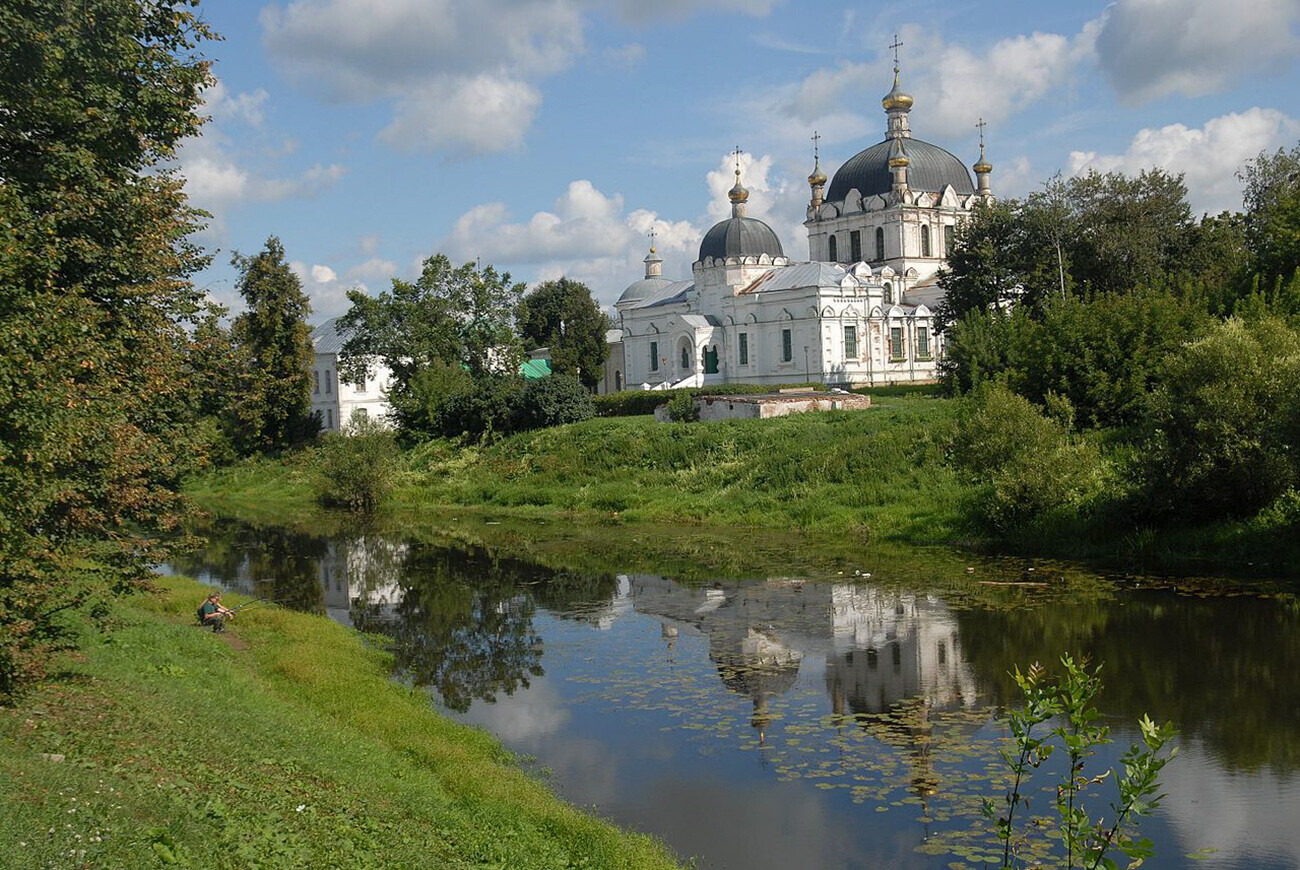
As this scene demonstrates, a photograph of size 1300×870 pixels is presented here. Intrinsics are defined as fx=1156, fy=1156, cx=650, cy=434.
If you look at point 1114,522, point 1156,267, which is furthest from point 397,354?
point 1114,522

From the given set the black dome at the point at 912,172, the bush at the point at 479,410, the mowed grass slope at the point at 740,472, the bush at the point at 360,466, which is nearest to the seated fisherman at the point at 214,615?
the mowed grass slope at the point at 740,472

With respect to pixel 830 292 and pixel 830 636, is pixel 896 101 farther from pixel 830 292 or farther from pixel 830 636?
pixel 830 636

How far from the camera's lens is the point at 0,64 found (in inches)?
451

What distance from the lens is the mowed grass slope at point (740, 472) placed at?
29344mm

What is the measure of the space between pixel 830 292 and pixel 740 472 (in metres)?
24.4

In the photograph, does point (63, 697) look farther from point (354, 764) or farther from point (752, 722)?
point (752, 722)

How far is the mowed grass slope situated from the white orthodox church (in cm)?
1542

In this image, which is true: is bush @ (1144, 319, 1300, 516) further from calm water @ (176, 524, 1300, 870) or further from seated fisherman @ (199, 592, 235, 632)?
seated fisherman @ (199, 592, 235, 632)

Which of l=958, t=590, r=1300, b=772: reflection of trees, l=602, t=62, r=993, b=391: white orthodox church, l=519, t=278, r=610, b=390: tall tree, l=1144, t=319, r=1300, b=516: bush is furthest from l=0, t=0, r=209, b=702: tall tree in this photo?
l=519, t=278, r=610, b=390: tall tree

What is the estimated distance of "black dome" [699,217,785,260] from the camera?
206 ft

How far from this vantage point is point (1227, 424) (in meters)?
21.1

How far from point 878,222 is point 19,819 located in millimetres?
62749

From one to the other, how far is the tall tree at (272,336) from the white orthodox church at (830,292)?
718 inches

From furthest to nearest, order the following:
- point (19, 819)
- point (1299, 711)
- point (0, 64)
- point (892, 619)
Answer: point (892, 619) < point (1299, 711) < point (0, 64) < point (19, 819)
